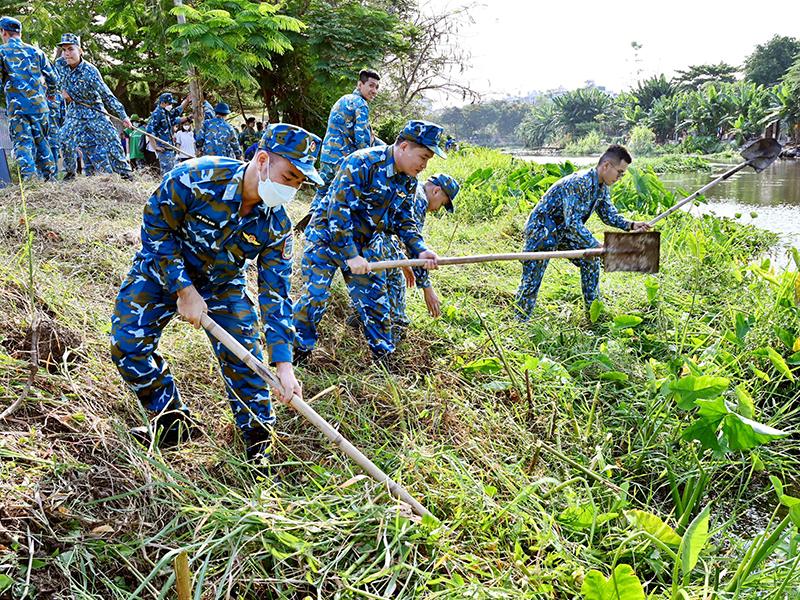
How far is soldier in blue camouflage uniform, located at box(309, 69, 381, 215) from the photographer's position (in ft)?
17.8

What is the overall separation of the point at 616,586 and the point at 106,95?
24.3 feet

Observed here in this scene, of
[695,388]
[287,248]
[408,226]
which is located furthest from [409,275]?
[695,388]

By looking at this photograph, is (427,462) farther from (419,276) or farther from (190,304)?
(419,276)

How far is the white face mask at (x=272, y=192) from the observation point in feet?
6.98

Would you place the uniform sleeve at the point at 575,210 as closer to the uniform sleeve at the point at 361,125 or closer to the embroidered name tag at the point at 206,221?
the uniform sleeve at the point at 361,125

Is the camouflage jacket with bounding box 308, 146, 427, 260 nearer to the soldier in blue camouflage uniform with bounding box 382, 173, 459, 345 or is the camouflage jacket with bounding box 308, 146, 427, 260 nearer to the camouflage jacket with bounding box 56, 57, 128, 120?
the soldier in blue camouflage uniform with bounding box 382, 173, 459, 345

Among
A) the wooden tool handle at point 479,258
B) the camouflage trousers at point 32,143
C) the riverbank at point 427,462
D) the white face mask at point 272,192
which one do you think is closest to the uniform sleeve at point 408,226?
the wooden tool handle at point 479,258

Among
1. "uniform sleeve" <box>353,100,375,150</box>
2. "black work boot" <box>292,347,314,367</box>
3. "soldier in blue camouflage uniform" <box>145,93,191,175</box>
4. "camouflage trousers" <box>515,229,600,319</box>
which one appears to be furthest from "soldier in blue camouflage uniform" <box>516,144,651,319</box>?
"soldier in blue camouflage uniform" <box>145,93,191,175</box>

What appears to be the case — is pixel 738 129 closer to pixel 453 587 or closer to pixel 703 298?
pixel 703 298

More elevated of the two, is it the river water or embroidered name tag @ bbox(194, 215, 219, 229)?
embroidered name tag @ bbox(194, 215, 219, 229)

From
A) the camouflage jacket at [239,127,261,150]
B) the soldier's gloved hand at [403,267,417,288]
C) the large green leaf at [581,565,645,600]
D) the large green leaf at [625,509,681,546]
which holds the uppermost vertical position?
the camouflage jacket at [239,127,261,150]

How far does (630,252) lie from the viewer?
3439 millimetres

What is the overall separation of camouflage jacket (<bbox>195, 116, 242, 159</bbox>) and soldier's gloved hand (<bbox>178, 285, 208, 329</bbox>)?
7052 millimetres

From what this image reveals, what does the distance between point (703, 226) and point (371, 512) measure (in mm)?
5762
